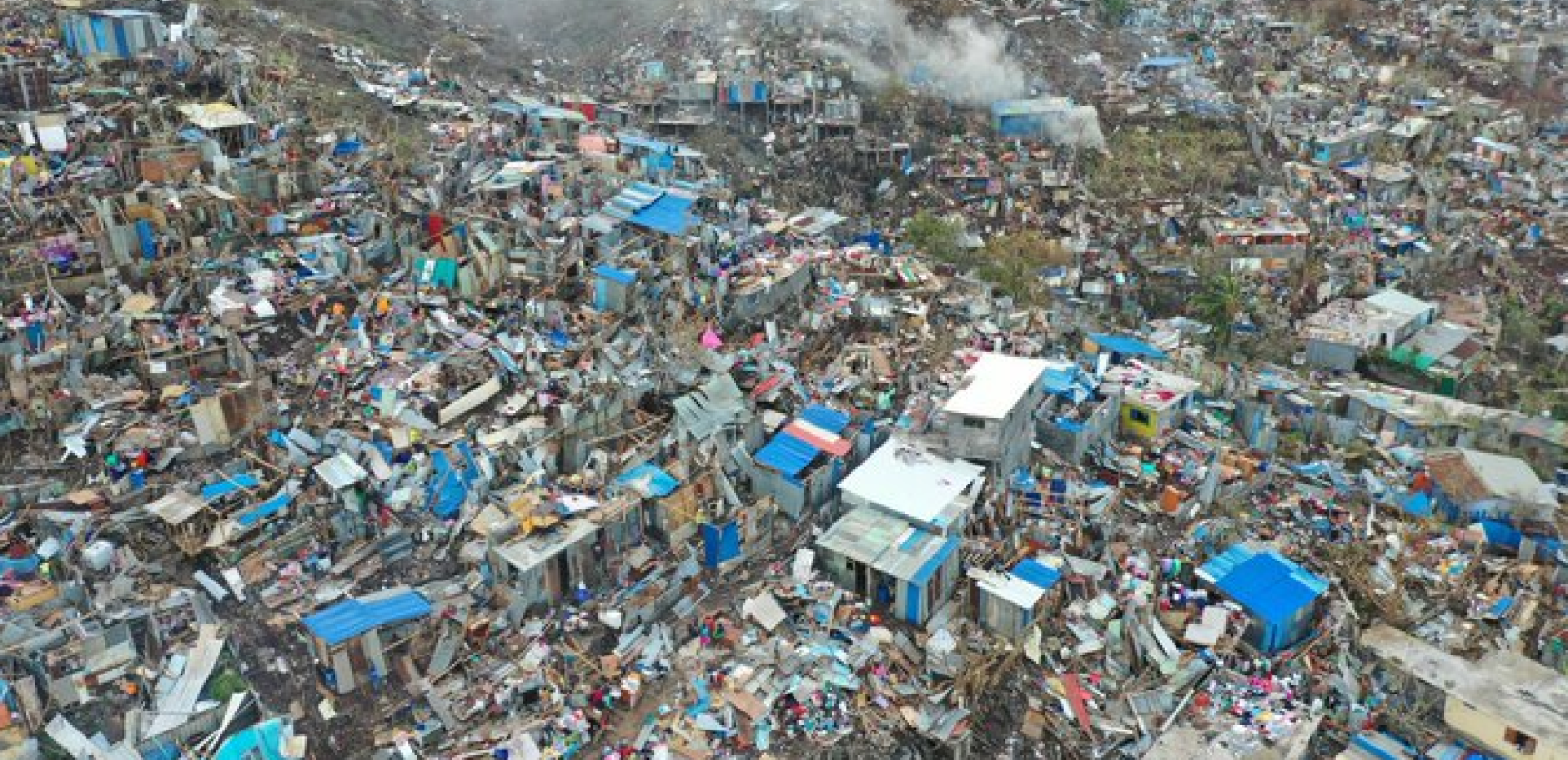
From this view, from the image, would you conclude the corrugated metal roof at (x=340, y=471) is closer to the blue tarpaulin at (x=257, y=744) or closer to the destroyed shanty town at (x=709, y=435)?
the destroyed shanty town at (x=709, y=435)

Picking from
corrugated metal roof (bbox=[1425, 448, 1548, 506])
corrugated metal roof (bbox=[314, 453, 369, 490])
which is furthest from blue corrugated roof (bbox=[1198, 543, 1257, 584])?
corrugated metal roof (bbox=[314, 453, 369, 490])

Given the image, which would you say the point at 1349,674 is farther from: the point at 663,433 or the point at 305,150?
the point at 305,150

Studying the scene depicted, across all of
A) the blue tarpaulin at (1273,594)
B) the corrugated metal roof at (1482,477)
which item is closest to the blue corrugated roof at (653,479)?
the blue tarpaulin at (1273,594)

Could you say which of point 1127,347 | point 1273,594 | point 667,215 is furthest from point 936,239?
point 1273,594

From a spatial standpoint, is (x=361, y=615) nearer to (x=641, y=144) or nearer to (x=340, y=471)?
(x=340, y=471)

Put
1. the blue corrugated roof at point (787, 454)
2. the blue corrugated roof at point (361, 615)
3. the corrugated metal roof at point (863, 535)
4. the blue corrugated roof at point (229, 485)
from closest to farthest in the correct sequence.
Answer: the blue corrugated roof at point (361, 615) < the blue corrugated roof at point (229, 485) < the corrugated metal roof at point (863, 535) < the blue corrugated roof at point (787, 454)

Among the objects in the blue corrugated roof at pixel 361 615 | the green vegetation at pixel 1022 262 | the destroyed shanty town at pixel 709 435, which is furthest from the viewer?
the green vegetation at pixel 1022 262

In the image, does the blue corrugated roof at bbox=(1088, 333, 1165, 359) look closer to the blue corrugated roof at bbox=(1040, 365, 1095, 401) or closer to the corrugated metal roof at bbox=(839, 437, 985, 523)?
the blue corrugated roof at bbox=(1040, 365, 1095, 401)
